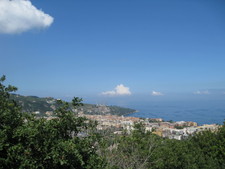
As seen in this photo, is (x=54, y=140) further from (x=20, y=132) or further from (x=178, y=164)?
(x=178, y=164)

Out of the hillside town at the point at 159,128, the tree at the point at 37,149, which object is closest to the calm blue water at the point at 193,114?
the hillside town at the point at 159,128

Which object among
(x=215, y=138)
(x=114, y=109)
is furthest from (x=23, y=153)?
(x=114, y=109)

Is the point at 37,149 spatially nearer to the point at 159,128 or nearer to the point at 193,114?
the point at 159,128

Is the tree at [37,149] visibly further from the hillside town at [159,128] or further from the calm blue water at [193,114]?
the calm blue water at [193,114]

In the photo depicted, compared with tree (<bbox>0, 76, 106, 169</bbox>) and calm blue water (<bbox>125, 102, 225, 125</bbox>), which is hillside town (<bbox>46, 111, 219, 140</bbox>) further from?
calm blue water (<bbox>125, 102, 225, 125</bbox>)

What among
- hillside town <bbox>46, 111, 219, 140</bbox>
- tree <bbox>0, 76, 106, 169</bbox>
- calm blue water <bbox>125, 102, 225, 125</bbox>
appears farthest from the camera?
calm blue water <bbox>125, 102, 225, 125</bbox>

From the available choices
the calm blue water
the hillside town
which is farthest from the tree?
the calm blue water

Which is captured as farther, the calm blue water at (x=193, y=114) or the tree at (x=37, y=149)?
the calm blue water at (x=193, y=114)

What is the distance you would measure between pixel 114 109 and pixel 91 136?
383ft

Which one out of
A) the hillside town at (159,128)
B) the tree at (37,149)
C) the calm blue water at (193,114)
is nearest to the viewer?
the tree at (37,149)

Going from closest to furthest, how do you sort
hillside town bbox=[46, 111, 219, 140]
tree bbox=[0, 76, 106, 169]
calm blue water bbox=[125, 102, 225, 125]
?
tree bbox=[0, 76, 106, 169] < hillside town bbox=[46, 111, 219, 140] < calm blue water bbox=[125, 102, 225, 125]

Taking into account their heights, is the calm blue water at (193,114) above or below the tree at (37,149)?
below

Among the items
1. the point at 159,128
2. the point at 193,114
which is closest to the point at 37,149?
the point at 159,128

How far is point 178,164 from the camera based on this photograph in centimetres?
888
